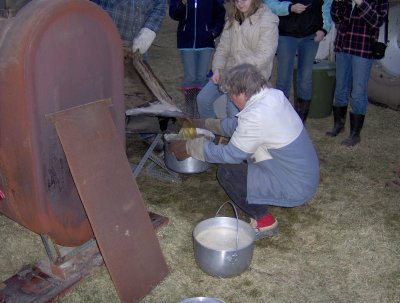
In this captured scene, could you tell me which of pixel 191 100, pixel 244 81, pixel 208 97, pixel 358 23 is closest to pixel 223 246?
pixel 244 81

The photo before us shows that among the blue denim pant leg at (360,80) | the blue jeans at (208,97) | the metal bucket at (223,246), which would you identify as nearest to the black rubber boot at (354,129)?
the blue denim pant leg at (360,80)

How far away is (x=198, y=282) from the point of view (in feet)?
10.4

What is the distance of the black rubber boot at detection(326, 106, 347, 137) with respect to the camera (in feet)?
17.9

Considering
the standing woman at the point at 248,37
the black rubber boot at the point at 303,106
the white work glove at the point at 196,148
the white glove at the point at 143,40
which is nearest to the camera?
the white work glove at the point at 196,148

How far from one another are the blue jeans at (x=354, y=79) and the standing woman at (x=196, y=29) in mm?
1329

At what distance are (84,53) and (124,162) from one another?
27.0 inches

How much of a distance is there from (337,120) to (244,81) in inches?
107

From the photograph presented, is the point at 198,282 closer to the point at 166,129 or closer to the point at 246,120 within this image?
the point at 246,120

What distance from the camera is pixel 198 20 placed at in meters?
4.90

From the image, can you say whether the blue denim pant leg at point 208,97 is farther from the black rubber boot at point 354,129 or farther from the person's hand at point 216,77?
the black rubber boot at point 354,129

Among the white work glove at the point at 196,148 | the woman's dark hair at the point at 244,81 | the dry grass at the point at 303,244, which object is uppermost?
the woman's dark hair at the point at 244,81

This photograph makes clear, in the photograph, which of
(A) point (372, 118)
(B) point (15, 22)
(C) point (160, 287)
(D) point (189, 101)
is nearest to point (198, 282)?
(C) point (160, 287)

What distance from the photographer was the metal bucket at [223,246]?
305cm

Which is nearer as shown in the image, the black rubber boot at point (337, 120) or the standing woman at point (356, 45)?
the standing woman at point (356, 45)
